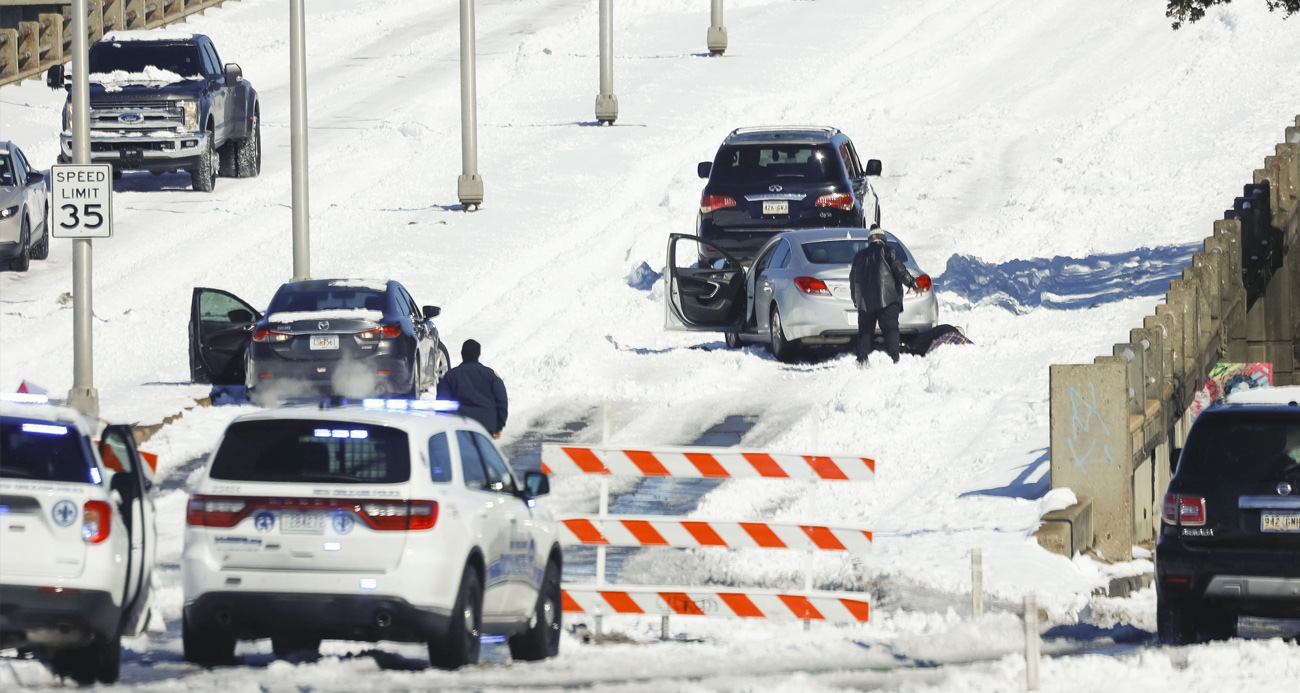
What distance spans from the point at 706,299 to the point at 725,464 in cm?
1022

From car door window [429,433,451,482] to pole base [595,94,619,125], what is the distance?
27172mm

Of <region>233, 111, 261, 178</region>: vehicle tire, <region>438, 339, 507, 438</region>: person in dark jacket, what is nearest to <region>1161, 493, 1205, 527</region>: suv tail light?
A: <region>438, 339, 507, 438</region>: person in dark jacket

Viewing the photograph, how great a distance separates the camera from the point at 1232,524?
10766 millimetres

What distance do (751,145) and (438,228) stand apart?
22.6 ft

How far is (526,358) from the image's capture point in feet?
74.0

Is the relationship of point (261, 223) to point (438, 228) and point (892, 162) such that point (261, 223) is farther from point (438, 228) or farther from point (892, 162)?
point (892, 162)

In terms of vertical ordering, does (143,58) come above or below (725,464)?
above

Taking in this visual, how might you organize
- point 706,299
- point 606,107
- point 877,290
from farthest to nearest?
point 606,107, point 706,299, point 877,290

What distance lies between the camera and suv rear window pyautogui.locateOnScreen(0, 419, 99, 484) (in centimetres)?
935

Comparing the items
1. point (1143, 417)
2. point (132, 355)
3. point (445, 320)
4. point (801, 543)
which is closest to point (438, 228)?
point (445, 320)

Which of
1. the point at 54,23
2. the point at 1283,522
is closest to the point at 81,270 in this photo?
the point at 1283,522

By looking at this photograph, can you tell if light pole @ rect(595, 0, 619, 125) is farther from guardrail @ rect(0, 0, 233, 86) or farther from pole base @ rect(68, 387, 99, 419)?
pole base @ rect(68, 387, 99, 419)

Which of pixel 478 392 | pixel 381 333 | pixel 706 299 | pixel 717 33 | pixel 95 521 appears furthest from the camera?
pixel 717 33

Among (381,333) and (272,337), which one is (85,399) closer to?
(272,337)
